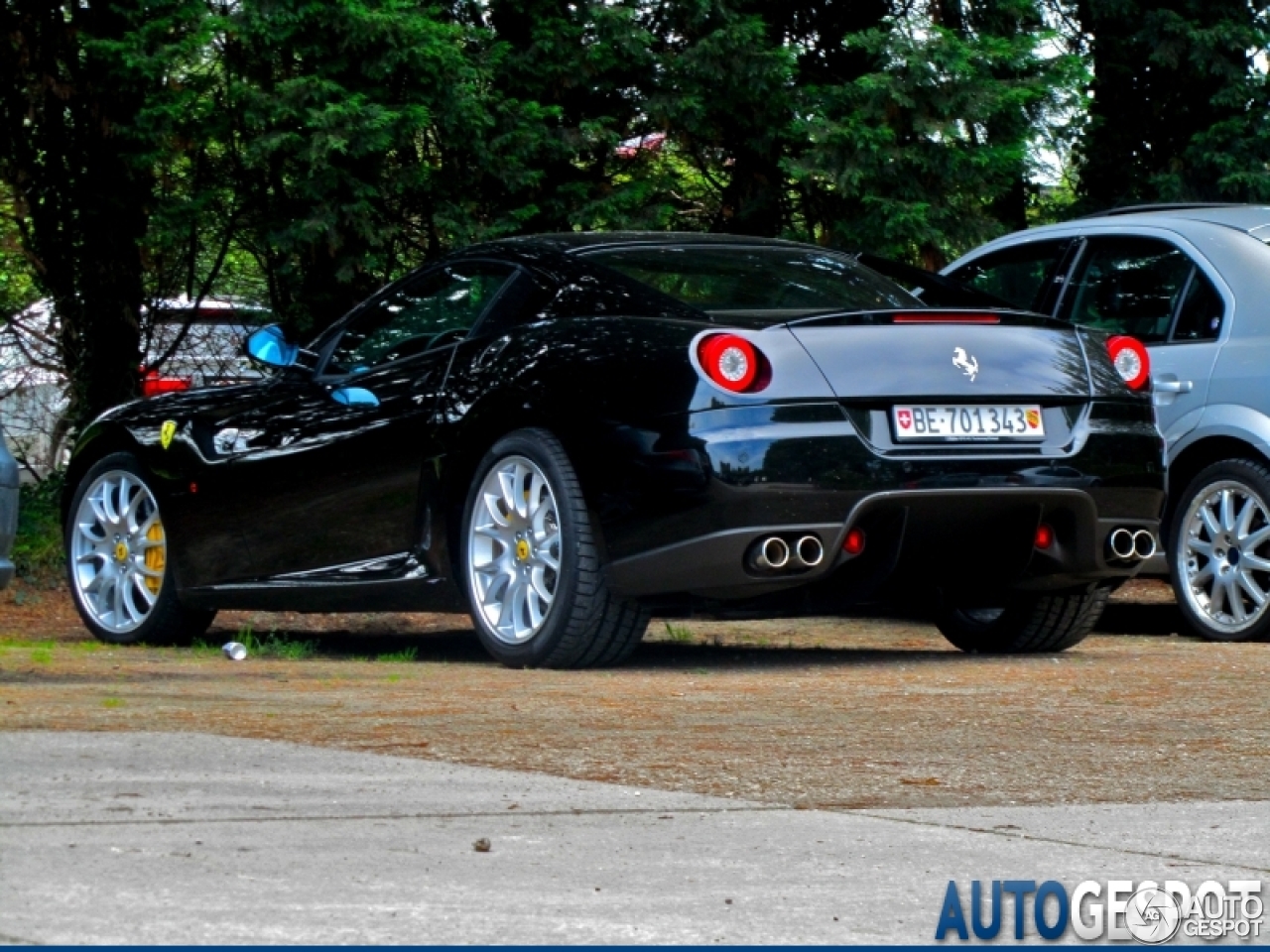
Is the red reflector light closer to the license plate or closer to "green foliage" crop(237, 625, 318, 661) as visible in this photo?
the license plate

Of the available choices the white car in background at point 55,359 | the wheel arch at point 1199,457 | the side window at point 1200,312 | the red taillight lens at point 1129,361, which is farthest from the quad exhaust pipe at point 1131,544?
the white car in background at point 55,359

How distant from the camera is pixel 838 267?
8.41 meters

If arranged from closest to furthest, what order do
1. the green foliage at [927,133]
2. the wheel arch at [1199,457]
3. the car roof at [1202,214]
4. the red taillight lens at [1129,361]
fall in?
1. the red taillight lens at [1129,361]
2. the wheel arch at [1199,457]
3. the car roof at [1202,214]
4. the green foliage at [927,133]

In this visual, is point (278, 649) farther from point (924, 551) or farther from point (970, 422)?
point (970, 422)

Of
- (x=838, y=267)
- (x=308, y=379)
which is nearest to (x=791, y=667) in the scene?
(x=838, y=267)

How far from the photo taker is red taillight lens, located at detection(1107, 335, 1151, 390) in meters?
7.89

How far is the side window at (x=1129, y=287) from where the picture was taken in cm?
984

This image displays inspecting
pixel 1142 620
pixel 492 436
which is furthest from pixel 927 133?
pixel 492 436

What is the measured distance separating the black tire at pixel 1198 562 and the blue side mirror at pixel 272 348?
370 cm

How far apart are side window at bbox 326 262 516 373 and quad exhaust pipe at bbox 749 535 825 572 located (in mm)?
1583

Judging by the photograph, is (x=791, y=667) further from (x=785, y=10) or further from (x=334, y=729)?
(x=785, y=10)

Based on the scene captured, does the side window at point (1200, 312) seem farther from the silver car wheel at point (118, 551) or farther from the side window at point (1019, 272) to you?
the silver car wheel at point (118, 551)

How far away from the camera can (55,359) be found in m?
15.8

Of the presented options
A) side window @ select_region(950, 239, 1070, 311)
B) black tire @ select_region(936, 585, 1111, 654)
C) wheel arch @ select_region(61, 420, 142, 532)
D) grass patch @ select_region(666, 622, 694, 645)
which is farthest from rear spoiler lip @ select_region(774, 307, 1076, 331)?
wheel arch @ select_region(61, 420, 142, 532)
